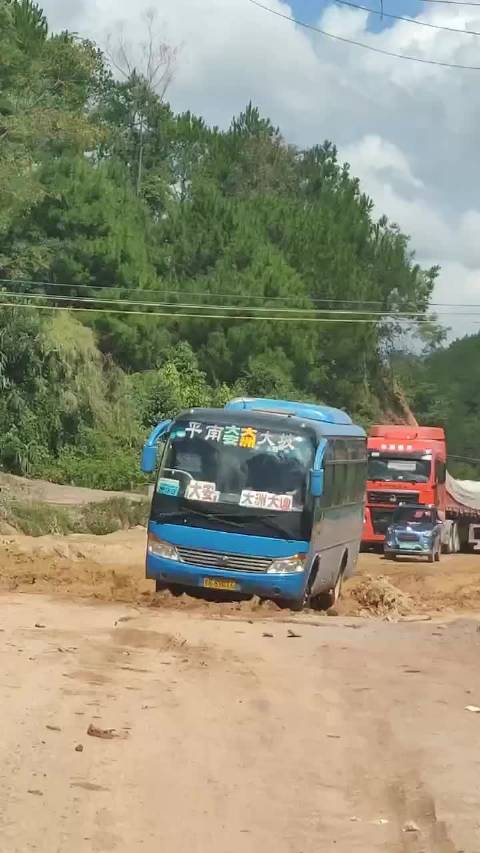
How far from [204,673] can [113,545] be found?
60.1 feet

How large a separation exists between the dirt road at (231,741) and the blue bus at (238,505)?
2.92m

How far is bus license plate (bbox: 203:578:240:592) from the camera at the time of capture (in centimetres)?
1739

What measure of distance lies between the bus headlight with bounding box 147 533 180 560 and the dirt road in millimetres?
3028

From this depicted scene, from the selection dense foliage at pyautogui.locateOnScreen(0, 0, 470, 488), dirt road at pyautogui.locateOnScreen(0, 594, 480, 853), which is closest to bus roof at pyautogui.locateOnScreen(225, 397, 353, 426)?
dirt road at pyautogui.locateOnScreen(0, 594, 480, 853)

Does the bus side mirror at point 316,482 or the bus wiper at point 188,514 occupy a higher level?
the bus side mirror at point 316,482

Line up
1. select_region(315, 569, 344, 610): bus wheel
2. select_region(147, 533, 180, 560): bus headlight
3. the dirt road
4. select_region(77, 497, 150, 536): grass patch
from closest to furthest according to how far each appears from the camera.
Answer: the dirt road < select_region(147, 533, 180, 560): bus headlight < select_region(315, 569, 344, 610): bus wheel < select_region(77, 497, 150, 536): grass patch

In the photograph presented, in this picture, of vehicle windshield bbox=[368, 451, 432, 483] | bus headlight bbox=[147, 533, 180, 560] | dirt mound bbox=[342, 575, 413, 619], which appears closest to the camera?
bus headlight bbox=[147, 533, 180, 560]

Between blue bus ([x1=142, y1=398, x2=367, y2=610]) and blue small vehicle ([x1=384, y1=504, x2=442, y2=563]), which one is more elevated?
blue bus ([x1=142, y1=398, x2=367, y2=610])

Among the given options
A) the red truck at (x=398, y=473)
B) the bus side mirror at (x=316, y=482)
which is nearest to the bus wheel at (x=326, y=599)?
the bus side mirror at (x=316, y=482)

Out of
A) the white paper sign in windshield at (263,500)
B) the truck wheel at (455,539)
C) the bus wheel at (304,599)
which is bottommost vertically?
the truck wheel at (455,539)

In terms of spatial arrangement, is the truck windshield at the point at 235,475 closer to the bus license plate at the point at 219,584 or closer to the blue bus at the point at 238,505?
the blue bus at the point at 238,505

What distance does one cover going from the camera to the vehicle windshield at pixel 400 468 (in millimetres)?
38156

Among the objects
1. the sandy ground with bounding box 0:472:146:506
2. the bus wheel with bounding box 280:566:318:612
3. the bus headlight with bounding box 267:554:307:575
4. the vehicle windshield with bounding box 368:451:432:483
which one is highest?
the bus headlight with bounding box 267:554:307:575

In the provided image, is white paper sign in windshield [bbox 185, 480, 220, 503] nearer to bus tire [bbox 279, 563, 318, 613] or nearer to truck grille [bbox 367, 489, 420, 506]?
bus tire [bbox 279, 563, 318, 613]
